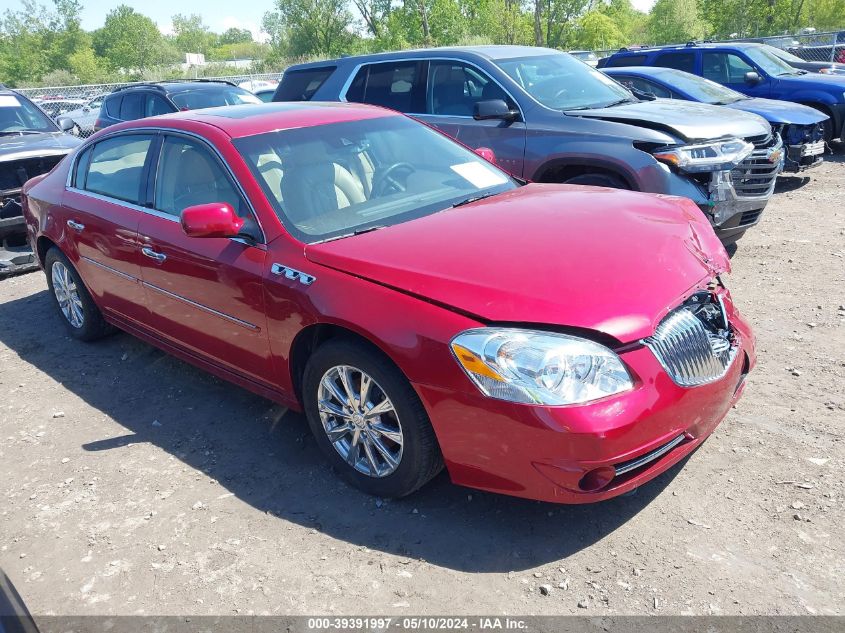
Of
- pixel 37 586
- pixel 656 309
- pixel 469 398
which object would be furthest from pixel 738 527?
pixel 37 586

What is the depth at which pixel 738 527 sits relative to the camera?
291 cm

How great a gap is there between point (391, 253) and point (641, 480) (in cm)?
141

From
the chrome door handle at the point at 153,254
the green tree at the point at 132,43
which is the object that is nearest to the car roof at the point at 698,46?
the chrome door handle at the point at 153,254

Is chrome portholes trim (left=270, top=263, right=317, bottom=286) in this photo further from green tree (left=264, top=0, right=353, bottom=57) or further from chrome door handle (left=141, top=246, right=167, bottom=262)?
green tree (left=264, top=0, right=353, bottom=57)

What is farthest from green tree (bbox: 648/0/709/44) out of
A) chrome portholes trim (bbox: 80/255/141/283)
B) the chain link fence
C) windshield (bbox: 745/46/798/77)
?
chrome portholes trim (bbox: 80/255/141/283)

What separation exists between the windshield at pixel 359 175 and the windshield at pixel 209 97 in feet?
26.6

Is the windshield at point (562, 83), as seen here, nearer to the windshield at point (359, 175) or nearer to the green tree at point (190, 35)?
the windshield at point (359, 175)

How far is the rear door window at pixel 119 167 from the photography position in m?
4.46

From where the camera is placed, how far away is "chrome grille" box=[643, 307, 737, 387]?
277 cm

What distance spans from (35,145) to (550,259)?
6.95 metres

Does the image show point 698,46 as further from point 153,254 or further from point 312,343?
point 312,343

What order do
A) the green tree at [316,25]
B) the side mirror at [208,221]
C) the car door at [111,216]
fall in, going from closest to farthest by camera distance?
the side mirror at [208,221]
the car door at [111,216]
the green tree at [316,25]

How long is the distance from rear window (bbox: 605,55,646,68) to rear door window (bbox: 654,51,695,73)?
0.25 meters

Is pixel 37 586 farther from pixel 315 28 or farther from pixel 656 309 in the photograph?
pixel 315 28
